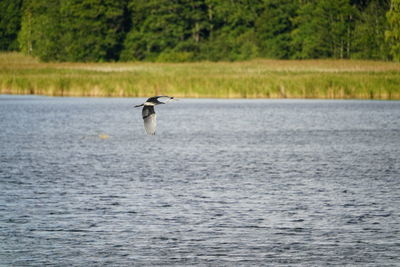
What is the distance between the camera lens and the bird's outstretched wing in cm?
1498

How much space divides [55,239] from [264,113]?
2976 cm

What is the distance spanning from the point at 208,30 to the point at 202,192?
67545mm

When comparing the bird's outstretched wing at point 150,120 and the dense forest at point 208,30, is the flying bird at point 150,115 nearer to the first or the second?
the bird's outstretched wing at point 150,120

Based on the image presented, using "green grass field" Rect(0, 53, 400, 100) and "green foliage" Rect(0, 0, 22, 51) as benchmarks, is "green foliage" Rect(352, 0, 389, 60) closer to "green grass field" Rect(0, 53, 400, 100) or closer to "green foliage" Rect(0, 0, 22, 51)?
"green grass field" Rect(0, 53, 400, 100)

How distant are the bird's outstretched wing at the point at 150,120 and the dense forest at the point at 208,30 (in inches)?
2326

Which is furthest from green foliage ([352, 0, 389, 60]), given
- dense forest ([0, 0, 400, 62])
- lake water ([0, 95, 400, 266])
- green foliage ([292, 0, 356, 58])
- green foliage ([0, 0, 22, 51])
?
green foliage ([0, 0, 22, 51])

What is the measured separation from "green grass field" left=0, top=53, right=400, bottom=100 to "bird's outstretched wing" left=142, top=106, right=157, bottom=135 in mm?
29051

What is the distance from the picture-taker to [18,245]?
48.0 ft

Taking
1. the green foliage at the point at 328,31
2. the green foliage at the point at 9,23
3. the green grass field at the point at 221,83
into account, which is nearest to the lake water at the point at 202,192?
the green grass field at the point at 221,83

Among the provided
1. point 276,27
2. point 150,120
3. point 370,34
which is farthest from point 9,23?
point 150,120

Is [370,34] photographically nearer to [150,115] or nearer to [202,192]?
[202,192]

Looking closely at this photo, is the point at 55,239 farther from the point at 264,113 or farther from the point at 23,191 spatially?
the point at 264,113

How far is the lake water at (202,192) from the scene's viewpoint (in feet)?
47.3

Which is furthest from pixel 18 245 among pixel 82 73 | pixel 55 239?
pixel 82 73
